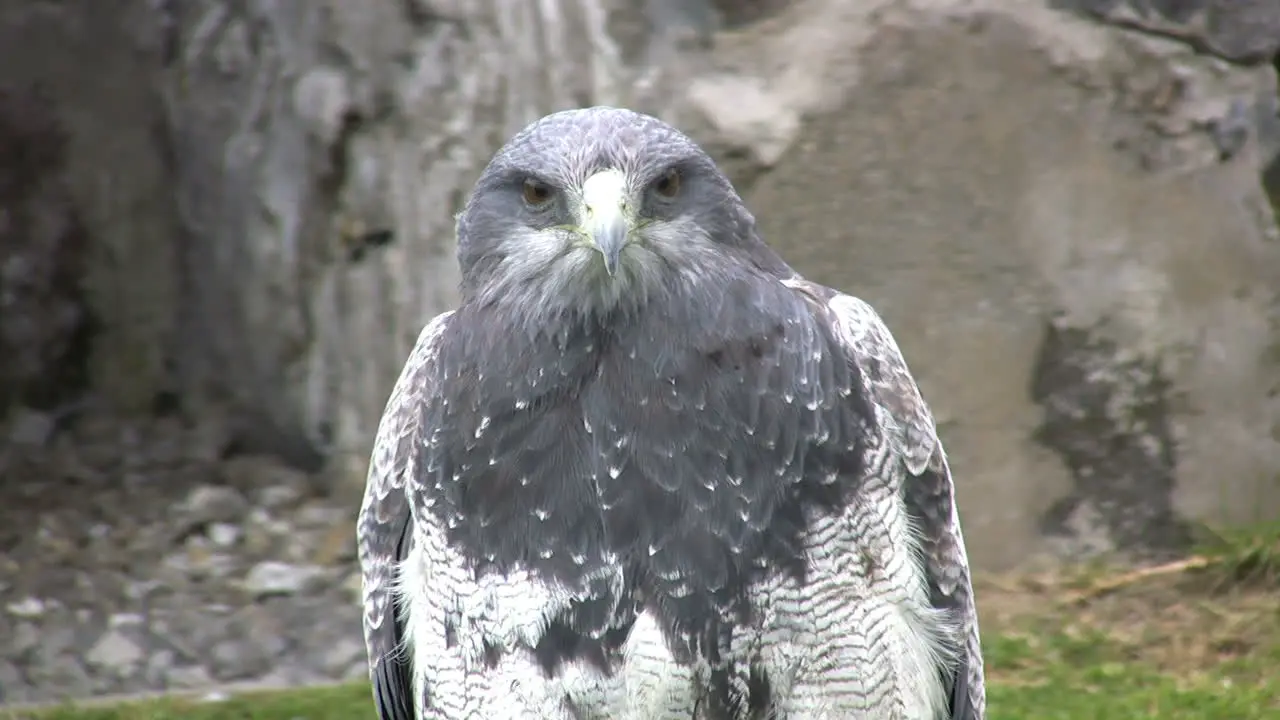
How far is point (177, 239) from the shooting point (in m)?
7.93

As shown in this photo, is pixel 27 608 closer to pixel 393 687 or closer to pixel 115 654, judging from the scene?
pixel 115 654

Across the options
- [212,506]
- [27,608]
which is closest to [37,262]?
Answer: [212,506]

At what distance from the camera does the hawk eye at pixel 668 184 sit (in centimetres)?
357

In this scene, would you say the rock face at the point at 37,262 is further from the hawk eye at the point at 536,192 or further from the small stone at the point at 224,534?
the hawk eye at the point at 536,192

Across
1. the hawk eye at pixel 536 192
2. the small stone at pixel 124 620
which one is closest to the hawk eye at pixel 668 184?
the hawk eye at pixel 536 192

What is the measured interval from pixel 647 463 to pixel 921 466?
2.39 feet

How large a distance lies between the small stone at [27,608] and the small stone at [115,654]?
0.33 metres

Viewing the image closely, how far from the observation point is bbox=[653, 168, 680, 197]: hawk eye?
3572 mm

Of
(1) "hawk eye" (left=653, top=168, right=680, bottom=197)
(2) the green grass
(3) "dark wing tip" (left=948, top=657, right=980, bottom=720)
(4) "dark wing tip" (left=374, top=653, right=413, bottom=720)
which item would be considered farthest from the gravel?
(1) "hawk eye" (left=653, top=168, right=680, bottom=197)

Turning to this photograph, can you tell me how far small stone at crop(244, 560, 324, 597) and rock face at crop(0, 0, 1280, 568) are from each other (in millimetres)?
1122

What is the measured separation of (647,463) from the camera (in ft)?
11.9

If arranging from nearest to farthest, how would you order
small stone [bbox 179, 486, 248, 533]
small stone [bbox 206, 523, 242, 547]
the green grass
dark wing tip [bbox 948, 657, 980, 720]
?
dark wing tip [bbox 948, 657, 980, 720] → the green grass → small stone [bbox 206, 523, 242, 547] → small stone [bbox 179, 486, 248, 533]

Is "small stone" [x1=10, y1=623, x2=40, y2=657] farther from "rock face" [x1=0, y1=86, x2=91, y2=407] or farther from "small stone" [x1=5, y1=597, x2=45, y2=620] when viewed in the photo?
"rock face" [x1=0, y1=86, x2=91, y2=407]

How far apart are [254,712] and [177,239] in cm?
281
